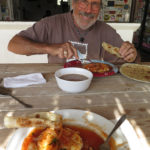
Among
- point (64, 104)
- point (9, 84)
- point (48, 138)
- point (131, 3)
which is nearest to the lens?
point (48, 138)

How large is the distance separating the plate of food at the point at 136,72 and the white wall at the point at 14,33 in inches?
92.8

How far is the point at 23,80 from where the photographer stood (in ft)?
4.34

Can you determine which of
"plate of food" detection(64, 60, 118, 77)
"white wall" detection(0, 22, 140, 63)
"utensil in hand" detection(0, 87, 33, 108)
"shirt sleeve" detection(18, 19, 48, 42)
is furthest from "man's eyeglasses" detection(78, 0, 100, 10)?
"white wall" detection(0, 22, 140, 63)

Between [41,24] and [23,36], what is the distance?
29 centimetres

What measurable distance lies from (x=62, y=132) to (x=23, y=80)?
0.70 metres

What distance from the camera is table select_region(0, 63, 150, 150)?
0.91 metres

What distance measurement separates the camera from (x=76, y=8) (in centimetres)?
206

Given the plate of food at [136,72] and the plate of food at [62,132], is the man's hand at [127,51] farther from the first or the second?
the plate of food at [62,132]

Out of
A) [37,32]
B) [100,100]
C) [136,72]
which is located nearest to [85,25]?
[37,32]

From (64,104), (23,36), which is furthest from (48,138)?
(23,36)

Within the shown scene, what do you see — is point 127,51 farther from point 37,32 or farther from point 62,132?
point 62,132

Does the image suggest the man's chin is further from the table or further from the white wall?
the white wall

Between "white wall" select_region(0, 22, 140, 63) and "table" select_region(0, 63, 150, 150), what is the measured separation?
2340 mm

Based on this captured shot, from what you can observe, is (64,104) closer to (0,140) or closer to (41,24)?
(0,140)
